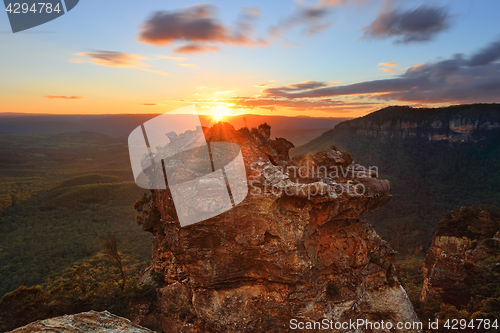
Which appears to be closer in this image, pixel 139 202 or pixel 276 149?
pixel 276 149

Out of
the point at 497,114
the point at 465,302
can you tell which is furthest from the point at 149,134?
the point at 497,114

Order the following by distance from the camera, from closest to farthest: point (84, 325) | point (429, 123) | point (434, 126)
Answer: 1. point (84, 325)
2. point (434, 126)
3. point (429, 123)

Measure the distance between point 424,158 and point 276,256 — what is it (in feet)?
455

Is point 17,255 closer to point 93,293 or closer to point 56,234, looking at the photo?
point 56,234

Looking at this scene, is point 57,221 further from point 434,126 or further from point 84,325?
point 434,126

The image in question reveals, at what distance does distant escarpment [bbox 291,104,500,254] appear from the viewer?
90.8 m

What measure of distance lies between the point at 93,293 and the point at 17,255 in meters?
Answer: 47.4

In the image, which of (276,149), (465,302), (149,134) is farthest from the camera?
(465,302)

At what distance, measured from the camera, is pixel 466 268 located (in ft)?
113

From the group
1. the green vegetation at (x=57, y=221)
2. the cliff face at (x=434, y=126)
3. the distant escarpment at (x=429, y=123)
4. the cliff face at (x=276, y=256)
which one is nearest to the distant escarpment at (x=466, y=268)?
the cliff face at (x=276, y=256)

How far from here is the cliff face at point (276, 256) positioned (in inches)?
624

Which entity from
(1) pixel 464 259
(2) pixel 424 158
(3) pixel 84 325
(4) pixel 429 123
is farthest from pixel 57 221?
(4) pixel 429 123

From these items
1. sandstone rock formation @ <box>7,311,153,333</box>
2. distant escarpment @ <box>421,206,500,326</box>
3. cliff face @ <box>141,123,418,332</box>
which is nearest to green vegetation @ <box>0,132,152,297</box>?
cliff face @ <box>141,123,418,332</box>

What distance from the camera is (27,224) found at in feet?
225
